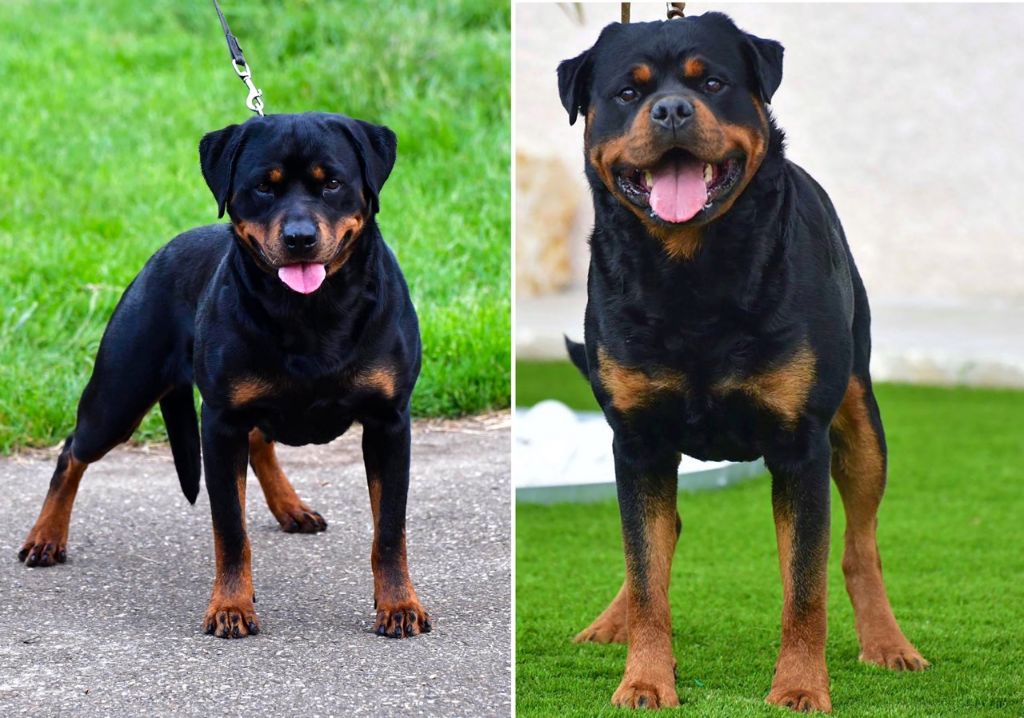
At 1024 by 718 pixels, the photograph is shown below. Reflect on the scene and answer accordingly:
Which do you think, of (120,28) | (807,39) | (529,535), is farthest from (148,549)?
(120,28)

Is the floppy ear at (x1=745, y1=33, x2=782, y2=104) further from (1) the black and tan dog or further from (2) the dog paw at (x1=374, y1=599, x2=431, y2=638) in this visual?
(2) the dog paw at (x1=374, y1=599, x2=431, y2=638)

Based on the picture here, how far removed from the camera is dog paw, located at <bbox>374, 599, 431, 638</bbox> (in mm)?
3836

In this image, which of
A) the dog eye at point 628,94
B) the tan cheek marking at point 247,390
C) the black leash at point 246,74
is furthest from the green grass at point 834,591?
the black leash at point 246,74

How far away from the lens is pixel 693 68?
2885 millimetres

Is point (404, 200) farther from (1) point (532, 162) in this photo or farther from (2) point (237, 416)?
(2) point (237, 416)

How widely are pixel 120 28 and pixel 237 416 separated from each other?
9090 mm

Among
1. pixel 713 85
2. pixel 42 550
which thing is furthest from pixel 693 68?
pixel 42 550

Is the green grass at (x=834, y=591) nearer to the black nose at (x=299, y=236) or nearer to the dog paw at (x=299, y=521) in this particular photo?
the dog paw at (x=299, y=521)

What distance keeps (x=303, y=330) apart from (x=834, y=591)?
1.97 m

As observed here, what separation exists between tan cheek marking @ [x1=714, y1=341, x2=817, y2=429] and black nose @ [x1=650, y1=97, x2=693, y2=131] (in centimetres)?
54

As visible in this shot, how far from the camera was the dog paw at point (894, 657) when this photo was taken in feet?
11.6

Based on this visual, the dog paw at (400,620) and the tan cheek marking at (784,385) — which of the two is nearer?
the tan cheek marking at (784,385)

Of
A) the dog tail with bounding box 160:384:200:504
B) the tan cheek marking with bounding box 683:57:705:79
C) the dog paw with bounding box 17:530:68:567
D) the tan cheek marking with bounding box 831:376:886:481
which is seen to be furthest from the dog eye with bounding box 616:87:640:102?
the dog paw with bounding box 17:530:68:567

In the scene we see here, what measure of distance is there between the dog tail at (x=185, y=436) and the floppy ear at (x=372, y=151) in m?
1.06
